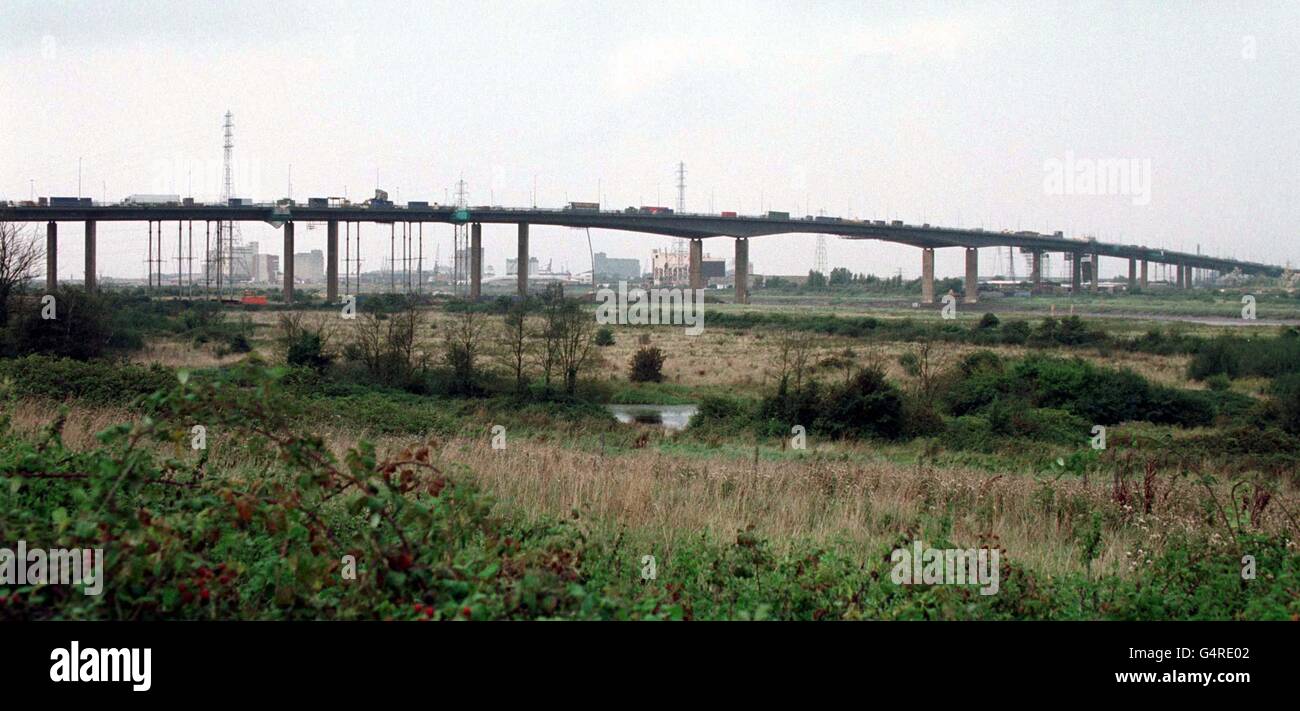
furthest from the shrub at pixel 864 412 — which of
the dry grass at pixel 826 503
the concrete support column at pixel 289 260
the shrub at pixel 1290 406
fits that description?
the concrete support column at pixel 289 260

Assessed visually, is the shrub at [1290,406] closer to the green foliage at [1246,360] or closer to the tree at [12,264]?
the green foliage at [1246,360]

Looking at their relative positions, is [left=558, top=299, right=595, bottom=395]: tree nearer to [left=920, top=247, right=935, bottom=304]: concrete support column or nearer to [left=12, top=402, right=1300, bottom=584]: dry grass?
[left=12, top=402, right=1300, bottom=584]: dry grass

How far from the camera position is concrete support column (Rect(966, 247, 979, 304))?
130625 millimetres

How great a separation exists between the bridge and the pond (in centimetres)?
5768

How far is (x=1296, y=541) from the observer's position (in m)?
10.0

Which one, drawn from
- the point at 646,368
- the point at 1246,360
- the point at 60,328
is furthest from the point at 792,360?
the point at 60,328

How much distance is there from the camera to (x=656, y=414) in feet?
118

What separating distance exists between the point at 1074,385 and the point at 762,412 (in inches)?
466

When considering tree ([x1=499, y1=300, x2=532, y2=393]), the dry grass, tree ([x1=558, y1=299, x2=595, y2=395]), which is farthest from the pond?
the dry grass

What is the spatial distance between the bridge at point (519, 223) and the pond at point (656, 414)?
2271 inches

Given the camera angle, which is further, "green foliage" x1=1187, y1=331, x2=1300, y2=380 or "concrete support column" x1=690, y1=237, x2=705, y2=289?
"concrete support column" x1=690, y1=237, x2=705, y2=289

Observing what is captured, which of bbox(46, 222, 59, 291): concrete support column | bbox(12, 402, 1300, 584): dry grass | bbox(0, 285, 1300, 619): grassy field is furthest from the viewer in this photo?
bbox(46, 222, 59, 291): concrete support column

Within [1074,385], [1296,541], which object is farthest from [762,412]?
[1296,541]
